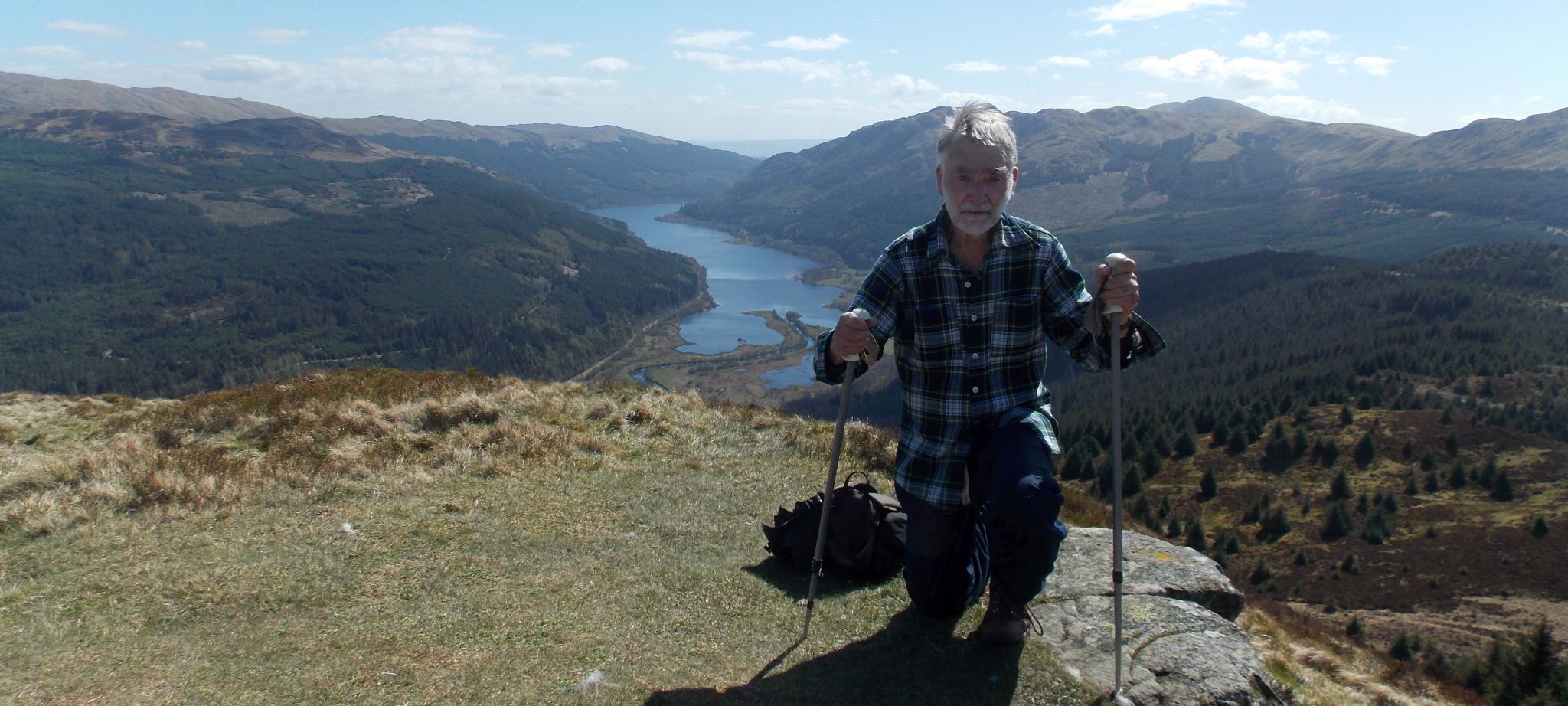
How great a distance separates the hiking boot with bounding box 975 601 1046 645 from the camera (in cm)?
480

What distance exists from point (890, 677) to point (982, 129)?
314 cm

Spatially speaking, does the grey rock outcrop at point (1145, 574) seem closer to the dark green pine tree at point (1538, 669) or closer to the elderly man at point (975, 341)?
the elderly man at point (975, 341)

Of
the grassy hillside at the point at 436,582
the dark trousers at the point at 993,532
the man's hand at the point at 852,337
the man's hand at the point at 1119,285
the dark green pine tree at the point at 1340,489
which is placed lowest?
the dark green pine tree at the point at 1340,489

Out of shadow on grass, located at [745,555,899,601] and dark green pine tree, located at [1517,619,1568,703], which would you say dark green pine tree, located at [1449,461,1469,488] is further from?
shadow on grass, located at [745,555,899,601]

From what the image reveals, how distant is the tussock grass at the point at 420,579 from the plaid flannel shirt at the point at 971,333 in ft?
Answer: 4.24

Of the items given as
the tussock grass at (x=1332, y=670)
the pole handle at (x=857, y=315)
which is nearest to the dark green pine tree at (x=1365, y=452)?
the tussock grass at (x=1332, y=670)

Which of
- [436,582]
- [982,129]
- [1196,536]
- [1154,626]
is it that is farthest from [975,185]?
[1196,536]

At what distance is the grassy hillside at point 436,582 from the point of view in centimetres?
438

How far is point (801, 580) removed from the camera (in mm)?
6055

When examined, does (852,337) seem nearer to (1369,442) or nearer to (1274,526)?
(1274,526)

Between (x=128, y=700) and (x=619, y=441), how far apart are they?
6710mm

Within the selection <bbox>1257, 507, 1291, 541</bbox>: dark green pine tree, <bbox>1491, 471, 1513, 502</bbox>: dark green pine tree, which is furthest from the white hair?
<bbox>1491, 471, 1513, 502</bbox>: dark green pine tree

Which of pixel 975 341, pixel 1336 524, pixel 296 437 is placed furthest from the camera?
pixel 1336 524

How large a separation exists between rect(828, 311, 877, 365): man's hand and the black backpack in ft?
5.54
